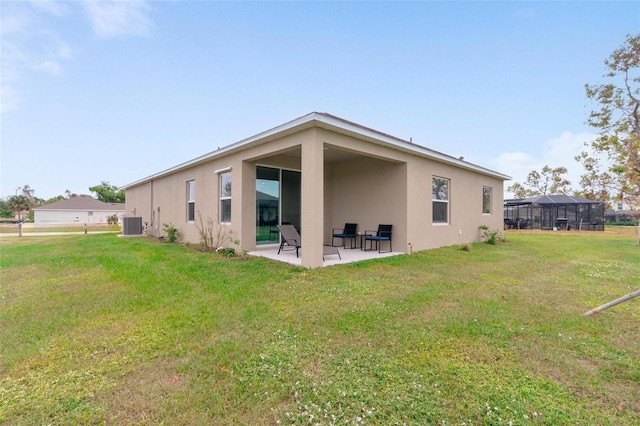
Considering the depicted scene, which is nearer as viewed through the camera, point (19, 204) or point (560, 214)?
point (560, 214)

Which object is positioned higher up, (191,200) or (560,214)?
(191,200)

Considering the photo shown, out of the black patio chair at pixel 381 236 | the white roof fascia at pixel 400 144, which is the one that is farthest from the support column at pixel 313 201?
the black patio chair at pixel 381 236

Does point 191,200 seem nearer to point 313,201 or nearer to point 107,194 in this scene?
point 313,201

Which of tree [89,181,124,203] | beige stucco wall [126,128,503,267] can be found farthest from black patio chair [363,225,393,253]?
tree [89,181,124,203]

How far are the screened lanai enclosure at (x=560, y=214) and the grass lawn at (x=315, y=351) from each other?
2128 cm

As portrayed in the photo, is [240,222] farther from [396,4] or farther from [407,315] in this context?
[396,4]

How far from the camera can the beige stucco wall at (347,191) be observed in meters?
5.88

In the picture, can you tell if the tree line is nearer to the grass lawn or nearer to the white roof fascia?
the white roof fascia

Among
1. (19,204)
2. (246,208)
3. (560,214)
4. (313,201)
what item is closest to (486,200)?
(313,201)

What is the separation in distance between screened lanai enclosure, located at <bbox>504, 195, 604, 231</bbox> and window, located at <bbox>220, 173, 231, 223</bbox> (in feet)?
76.7

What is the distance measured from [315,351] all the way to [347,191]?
24.0 feet

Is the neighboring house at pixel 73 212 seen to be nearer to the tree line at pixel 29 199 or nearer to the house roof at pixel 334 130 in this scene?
the tree line at pixel 29 199

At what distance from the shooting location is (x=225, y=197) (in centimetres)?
874

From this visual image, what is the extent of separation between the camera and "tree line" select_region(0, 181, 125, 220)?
146ft
